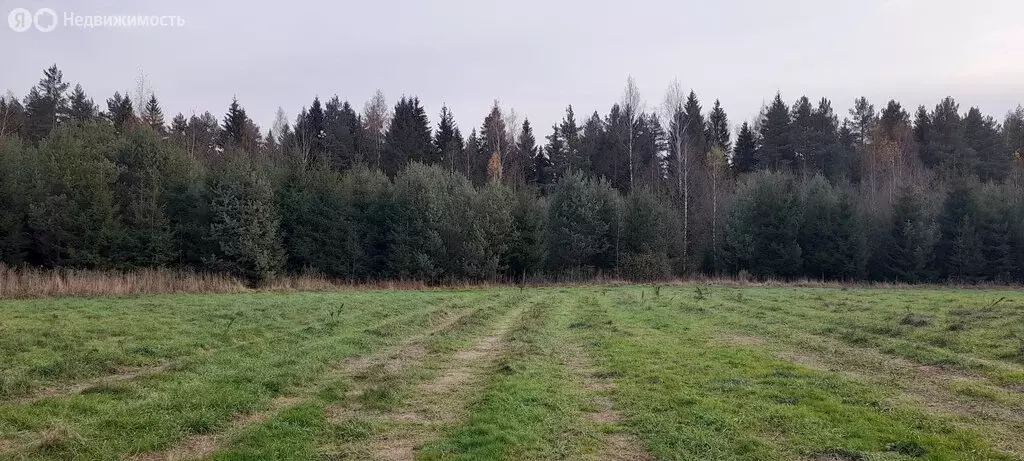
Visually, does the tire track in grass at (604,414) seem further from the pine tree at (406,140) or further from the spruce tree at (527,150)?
the spruce tree at (527,150)

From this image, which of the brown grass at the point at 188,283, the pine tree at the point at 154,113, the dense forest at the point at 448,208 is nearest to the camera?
the brown grass at the point at 188,283

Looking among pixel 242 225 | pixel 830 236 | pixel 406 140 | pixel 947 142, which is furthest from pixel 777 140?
pixel 242 225

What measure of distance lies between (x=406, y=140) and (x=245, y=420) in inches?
2106

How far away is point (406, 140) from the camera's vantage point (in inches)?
2339

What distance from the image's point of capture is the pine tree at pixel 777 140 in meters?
67.8

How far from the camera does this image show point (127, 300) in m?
21.6

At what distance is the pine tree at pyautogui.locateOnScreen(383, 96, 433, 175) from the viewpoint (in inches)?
2312

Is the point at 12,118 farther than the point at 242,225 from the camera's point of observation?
Yes

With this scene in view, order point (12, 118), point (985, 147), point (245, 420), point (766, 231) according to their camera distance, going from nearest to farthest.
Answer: point (245, 420), point (766, 231), point (12, 118), point (985, 147)

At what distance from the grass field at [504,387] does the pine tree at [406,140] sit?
4182 cm

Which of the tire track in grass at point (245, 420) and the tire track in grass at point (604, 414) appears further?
the tire track in grass at point (604, 414)

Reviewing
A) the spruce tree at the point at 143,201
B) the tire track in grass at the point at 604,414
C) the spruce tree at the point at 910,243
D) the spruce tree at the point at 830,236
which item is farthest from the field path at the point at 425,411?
the spruce tree at the point at 910,243

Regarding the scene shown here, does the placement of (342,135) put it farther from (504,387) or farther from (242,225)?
(504,387)

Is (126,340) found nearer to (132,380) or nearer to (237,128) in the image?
(132,380)
